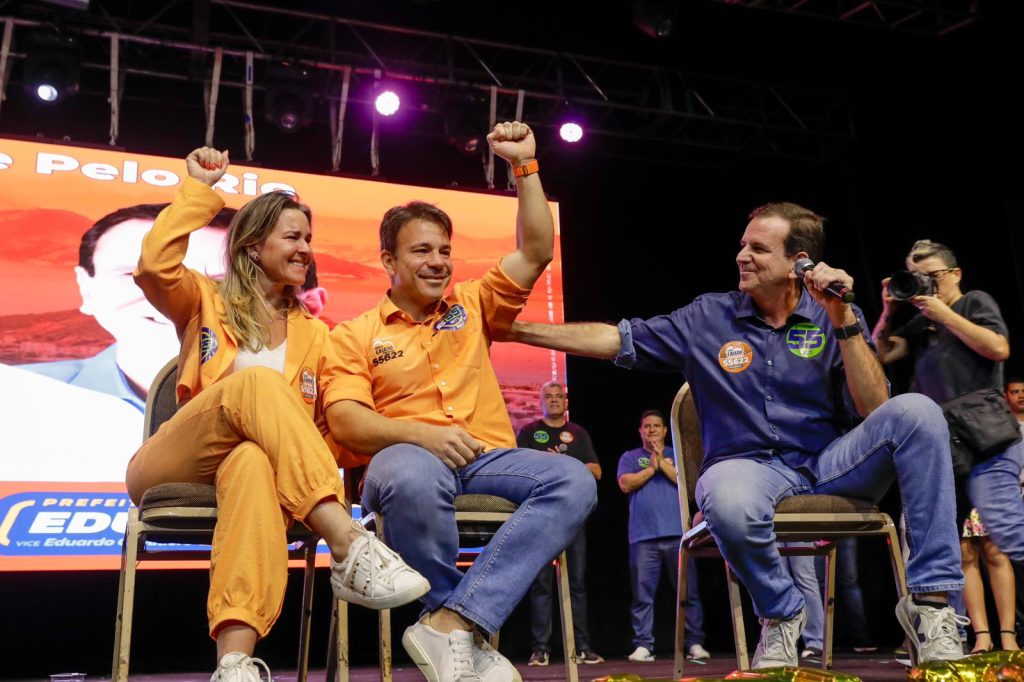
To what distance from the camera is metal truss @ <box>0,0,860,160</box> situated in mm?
5285

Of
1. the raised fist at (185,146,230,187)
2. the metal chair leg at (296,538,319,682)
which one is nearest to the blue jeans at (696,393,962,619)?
the metal chair leg at (296,538,319,682)

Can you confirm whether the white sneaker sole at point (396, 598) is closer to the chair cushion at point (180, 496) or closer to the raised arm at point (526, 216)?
the chair cushion at point (180, 496)

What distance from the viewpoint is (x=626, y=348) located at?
2412 mm

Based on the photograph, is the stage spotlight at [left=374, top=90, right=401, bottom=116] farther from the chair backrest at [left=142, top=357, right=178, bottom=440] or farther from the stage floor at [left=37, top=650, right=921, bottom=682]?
the chair backrest at [left=142, top=357, right=178, bottom=440]

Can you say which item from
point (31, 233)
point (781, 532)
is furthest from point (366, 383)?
point (31, 233)

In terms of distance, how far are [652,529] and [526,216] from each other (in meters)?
3.39

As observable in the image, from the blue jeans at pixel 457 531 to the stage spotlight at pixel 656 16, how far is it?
155 inches

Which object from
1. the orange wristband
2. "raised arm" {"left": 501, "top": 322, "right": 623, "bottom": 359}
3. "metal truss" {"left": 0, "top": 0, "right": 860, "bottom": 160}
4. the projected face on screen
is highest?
"metal truss" {"left": 0, "top": 0, "right": 860, "bottom": 160}

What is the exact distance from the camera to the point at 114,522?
4453 millimetres

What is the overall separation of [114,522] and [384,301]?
2841 millimetres

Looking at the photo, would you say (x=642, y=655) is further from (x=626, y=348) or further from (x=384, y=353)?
(x=384, y=353)

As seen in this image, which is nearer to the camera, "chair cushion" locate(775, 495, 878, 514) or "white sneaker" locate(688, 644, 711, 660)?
"chair cushion" locate(775, 495, 878, 514)

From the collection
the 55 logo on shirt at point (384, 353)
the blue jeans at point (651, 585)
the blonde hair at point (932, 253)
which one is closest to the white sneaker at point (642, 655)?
the blue jeans at point (651, 585)

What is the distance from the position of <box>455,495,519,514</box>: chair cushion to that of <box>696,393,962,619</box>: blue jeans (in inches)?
18.0
